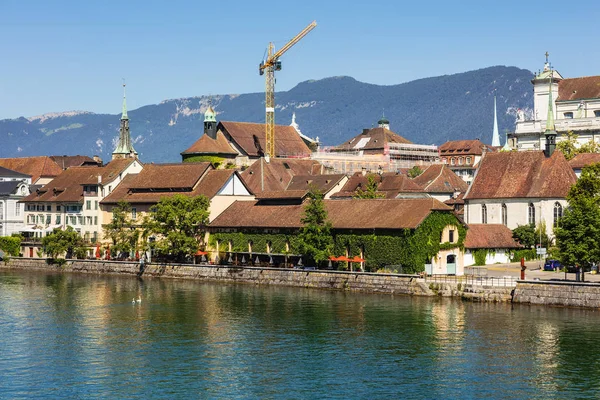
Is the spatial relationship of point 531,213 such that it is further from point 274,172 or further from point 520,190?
point 274,172

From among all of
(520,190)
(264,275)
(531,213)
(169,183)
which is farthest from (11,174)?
(531,213)

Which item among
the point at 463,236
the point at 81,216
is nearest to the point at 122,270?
the point at 81,216

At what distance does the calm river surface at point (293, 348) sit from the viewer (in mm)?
51062

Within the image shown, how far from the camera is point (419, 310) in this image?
75.0 meters

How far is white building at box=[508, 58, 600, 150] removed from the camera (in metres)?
149

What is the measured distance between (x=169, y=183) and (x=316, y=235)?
1244 inches

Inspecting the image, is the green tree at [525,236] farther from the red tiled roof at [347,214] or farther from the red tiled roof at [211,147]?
the red tiled roof at [211,147]

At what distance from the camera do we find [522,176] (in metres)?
111

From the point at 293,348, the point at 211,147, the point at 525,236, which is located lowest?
the point at 293,348

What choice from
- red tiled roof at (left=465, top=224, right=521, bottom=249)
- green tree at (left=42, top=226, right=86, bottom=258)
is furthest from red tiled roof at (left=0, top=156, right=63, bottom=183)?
red tiled roof at (left=465, top=224, right=521, bottom=249)

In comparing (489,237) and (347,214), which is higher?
(347,214)

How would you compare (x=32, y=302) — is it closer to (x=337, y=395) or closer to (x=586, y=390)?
(x=337, y=395)

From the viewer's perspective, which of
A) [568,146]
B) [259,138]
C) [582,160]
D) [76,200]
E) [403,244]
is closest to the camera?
[403,244]

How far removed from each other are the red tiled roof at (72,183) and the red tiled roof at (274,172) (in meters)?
16.0
